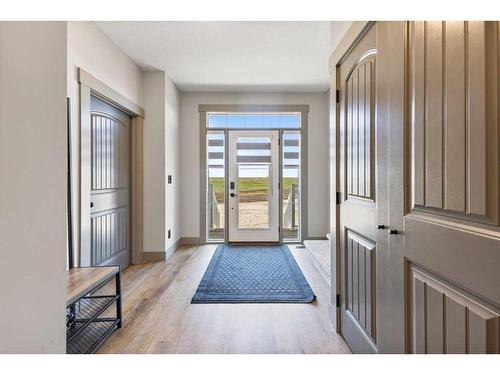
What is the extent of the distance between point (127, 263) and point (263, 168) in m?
2.53

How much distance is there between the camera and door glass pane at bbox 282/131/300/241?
517 centimetres

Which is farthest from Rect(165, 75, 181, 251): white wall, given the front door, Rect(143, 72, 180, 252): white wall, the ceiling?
the front door

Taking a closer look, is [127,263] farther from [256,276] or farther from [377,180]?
[377,180]

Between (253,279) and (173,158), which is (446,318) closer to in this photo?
(253,279)

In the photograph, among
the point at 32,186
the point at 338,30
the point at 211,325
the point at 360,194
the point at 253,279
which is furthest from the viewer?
the point at 253,279

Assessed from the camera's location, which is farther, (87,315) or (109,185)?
(109,185)

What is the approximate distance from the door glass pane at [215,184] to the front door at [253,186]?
158 mm

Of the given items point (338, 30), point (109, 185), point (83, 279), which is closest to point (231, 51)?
point (338, 30)

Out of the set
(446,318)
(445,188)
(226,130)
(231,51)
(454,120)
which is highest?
(231,51)

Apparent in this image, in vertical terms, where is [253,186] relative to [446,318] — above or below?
above

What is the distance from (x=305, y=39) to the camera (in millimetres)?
3205

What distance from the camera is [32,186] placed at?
85 cm

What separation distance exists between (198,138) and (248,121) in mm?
888
